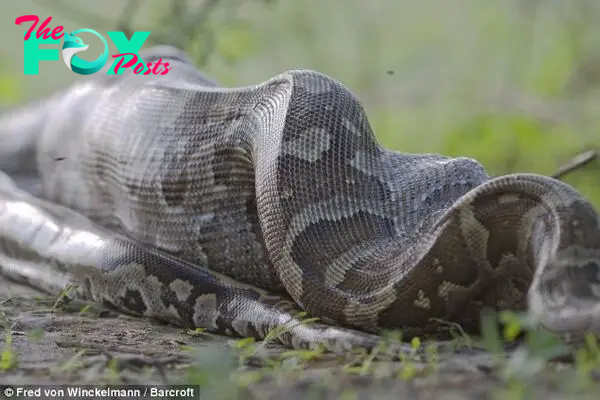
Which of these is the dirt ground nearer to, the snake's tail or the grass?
the snake's tail

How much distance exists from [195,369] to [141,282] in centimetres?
185

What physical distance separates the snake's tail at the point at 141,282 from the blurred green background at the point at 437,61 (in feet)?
14.2

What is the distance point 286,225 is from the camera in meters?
4.95

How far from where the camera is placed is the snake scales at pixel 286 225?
13.9 feet

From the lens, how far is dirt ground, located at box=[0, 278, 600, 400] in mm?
3248

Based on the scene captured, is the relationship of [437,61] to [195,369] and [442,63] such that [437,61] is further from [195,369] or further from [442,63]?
[195,369]

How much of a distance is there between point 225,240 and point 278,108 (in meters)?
0.80

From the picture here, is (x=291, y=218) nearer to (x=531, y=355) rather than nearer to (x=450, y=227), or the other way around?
(x=450, y=227)

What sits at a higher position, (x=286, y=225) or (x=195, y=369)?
(x=286, y=225)

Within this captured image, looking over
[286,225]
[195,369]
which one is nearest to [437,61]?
[286,225]

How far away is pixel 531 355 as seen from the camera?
10.9 feet

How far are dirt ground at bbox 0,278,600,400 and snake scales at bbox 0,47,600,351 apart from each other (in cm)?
29

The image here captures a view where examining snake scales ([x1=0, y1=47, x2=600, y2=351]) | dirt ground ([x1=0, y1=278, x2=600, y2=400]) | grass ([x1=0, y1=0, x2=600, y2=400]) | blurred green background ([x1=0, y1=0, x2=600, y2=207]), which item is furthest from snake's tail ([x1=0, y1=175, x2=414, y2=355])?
blurred green background ([x1=0, y1=0, x2=600, y2=207])

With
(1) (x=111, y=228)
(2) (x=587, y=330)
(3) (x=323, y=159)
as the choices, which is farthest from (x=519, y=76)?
(2) (x=587, y=330)
